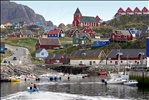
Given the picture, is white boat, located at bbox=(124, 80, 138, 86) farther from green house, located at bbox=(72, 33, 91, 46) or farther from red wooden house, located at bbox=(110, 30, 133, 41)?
green house, located at bbox=(72, 33, 91, 46)

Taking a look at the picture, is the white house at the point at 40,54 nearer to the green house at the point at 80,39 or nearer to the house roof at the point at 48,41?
the house roof at the point at 48,41

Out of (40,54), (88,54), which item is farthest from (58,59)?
(40,54)

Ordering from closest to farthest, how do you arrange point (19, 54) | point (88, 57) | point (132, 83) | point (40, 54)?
point (132, 83), point (88, 57), point (40, 54), point (19, 54)

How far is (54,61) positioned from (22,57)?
1379 centimetres

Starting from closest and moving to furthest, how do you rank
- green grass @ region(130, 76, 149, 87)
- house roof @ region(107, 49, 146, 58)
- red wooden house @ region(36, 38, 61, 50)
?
green grass @ region(130, 76, 149, 87) → house roof @ region(107, 49, 146, 58) → red wooden house @ region(36, 38, 61, 50)

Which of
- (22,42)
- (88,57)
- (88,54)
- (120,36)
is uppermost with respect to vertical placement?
(22,42)

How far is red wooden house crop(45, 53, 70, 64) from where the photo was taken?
458 ft

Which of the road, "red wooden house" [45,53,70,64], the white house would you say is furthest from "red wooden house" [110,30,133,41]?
the road

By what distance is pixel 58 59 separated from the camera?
460ft

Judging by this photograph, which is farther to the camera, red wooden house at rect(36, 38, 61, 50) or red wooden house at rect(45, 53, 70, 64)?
red wooden house at rect(36, 38, 61, 50)

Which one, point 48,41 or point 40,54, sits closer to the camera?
point 40,54

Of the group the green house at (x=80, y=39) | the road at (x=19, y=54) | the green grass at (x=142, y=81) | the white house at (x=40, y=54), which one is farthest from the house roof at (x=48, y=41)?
the green grass at (x=142, y=81)

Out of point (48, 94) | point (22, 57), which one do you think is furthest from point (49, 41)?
point (48, 94)

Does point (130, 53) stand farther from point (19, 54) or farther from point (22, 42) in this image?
point (22, 42)
